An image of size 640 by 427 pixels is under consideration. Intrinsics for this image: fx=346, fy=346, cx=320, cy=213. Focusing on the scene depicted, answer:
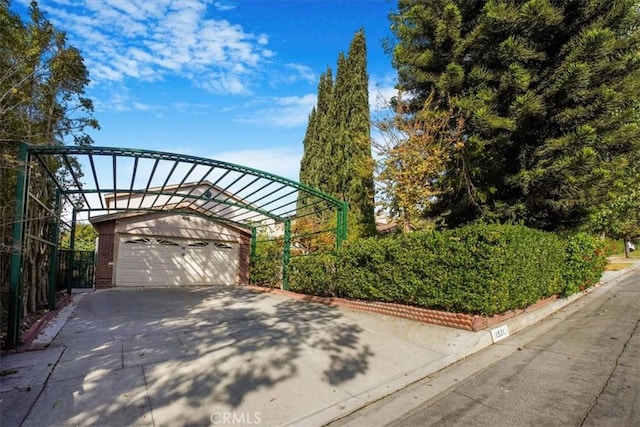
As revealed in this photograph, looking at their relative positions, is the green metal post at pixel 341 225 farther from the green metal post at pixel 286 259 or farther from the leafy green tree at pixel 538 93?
the leafy green tree at pixel 538 93

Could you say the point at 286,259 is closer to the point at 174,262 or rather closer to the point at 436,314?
the point at 174,262

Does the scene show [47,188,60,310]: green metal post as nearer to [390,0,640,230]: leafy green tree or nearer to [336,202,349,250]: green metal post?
[336,202,349,250]: green metal post

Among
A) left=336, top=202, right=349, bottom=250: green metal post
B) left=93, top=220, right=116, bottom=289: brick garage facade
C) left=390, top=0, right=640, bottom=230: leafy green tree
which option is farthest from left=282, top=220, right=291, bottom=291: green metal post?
left=93, top=220, right=116, bottom=289: brick garage facade

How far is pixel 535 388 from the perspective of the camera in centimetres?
370

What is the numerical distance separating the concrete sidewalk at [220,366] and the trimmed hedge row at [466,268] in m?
0.53

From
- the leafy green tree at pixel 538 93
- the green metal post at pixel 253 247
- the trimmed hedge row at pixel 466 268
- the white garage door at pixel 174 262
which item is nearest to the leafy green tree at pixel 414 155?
the leafy green tree at pixel 538 93

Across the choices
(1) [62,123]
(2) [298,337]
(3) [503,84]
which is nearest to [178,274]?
(1) [62,123]

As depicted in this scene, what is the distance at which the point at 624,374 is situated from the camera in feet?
12.9

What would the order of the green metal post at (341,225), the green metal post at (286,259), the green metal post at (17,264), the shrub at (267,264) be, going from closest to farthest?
1. the green metal post at (17,264)
2. the green metal post at (341,225)
3. the green metal post at (286,259)
4. the shrub at (267,264)

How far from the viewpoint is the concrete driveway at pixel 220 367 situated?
10.4ft

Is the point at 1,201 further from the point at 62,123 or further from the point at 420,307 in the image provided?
the point at 420,307

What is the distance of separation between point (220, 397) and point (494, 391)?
286 centimetres

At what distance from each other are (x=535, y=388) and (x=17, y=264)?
6860 millimetres

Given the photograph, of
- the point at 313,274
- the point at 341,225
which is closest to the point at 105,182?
the point at 313,274
